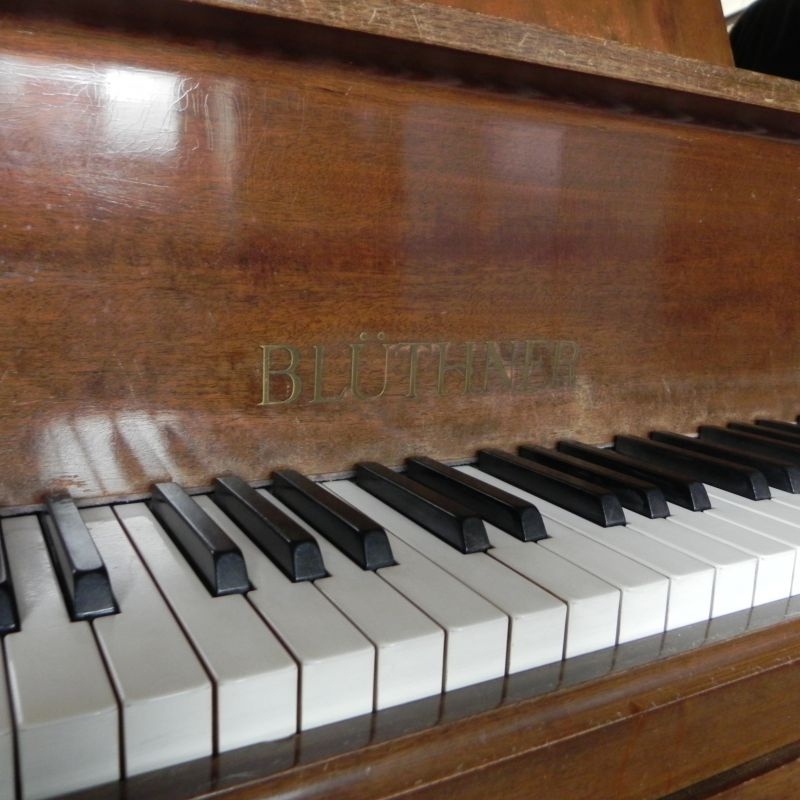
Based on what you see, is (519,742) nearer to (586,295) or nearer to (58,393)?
(58,393)

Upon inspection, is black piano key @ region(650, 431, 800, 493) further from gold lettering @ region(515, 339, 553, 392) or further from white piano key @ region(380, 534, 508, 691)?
white piano key @ region(380, 534, 508, 691)

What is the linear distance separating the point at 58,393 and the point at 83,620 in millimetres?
325

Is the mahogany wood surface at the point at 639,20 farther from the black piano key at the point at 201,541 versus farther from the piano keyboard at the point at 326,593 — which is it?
the black piano key at the point at 201,541

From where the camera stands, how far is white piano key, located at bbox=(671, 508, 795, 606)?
2.85 feet

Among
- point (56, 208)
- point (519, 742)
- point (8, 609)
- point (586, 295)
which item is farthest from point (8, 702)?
point (586, 295)

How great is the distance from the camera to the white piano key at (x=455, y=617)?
67 centimetres

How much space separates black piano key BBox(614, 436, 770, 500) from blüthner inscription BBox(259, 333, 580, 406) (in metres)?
0.14

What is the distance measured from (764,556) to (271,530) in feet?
1.75

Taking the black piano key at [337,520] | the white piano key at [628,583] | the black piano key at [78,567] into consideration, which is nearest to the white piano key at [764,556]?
the white piano key at [628,583]

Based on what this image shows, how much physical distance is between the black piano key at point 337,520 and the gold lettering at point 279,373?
0.09 meters

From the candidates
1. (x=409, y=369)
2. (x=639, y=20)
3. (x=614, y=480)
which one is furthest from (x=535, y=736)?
(x=639, y=20)

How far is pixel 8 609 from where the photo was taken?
0.63 metres

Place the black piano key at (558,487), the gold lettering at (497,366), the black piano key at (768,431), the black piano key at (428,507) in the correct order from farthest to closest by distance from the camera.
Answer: the black piano key at (768,431)
the gold lettering at (497,366)
the black piano key at (558,487)
the black piano key at (428,507)

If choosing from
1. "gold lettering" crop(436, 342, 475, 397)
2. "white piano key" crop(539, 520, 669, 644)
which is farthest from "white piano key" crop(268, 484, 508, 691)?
"gold lettering" crop(436, 342, 475, 397)
